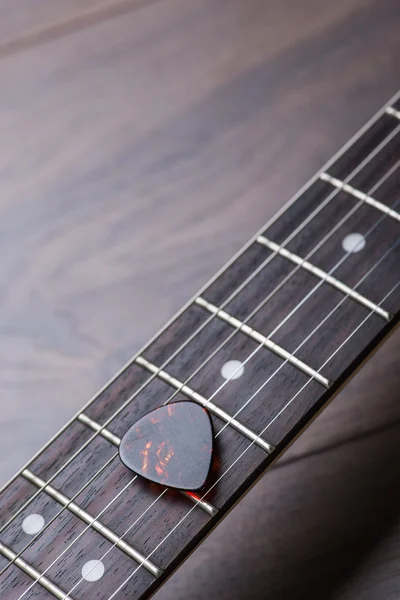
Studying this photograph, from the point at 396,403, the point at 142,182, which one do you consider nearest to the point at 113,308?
the point at 142,182

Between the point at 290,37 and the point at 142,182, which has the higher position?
the point at 290,37

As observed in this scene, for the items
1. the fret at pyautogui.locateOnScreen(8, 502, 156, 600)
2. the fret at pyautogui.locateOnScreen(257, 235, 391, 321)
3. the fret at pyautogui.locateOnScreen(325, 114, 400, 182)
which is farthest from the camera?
the fret at pyautogui.locateOnScreen(325, 114, 400, 182)

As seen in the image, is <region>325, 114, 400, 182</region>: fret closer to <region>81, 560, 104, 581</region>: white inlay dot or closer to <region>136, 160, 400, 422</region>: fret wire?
<region>136, 160, 400, 422</region>: fret wire

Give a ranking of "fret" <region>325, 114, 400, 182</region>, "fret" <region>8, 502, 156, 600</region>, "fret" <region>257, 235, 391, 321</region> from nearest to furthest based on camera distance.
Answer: "fret" <region>8, 502, 156, 600</region> < "fret" <region>257, 235, 391, 321</region> < "fret" <region>325, 114, 400, 182</region>

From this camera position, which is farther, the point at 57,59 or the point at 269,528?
the point at 57,59

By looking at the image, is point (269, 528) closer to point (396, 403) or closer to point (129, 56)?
point (396, 403)

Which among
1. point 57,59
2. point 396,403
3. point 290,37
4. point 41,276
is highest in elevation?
point 290,37

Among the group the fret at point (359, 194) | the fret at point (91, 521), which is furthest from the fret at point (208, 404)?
the fret at point (359, 194)

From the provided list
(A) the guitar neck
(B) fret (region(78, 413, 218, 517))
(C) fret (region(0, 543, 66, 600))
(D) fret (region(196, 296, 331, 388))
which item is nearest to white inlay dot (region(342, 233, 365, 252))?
(A) the guitar neck

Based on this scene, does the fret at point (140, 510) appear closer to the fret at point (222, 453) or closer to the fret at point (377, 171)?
the fret at point (222, 453)
